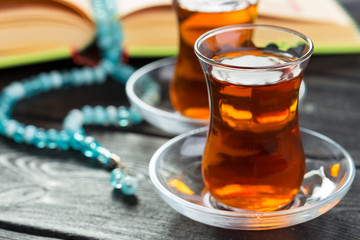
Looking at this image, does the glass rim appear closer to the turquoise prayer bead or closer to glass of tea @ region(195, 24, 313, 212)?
glass of tea @ region(195, 24, 313, 212)

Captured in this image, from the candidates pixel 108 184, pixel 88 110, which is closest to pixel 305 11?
pixel 88 110

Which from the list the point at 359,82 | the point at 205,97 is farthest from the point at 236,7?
the point at 359,82

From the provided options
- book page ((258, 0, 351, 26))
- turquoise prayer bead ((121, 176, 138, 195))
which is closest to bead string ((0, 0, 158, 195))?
turquoise prayer bead ((121, 176, 138, 195))

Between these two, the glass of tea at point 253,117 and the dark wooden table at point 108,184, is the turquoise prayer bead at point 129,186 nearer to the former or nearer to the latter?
the dark wooden table at point 108,184

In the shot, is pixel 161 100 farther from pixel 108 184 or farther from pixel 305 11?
pixel 305 11

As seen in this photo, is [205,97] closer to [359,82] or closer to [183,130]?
[183,130]

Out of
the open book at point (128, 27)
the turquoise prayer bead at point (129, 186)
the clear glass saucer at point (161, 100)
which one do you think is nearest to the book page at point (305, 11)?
the open book at point (128, 27)
